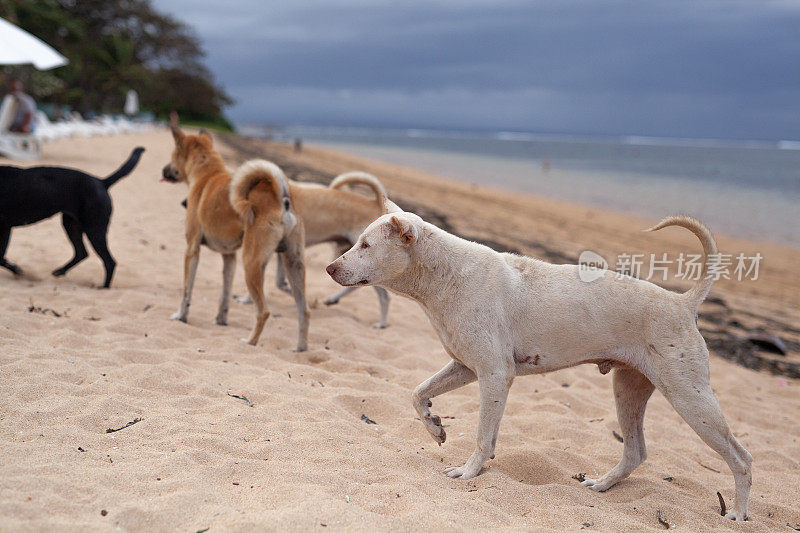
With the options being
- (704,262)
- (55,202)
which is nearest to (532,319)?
(704,262)

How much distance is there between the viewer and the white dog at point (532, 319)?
3.57 metres

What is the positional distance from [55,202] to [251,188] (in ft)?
8.54

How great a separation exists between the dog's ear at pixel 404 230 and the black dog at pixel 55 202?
475cm

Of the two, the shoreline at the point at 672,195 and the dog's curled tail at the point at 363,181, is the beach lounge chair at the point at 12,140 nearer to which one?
the dog's curled tail at the point at 363,181

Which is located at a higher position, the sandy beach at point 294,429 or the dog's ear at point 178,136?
the dog's ear at point 178,136

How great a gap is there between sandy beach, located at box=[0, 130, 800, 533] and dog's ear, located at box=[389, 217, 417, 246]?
133 centimetres

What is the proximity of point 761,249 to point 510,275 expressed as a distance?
16497mm

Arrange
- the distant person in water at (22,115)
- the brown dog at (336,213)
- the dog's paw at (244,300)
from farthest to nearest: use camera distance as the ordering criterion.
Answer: the distant person in water at (22,115), the dog's paw at (244,300), the brown dog at (336,213)

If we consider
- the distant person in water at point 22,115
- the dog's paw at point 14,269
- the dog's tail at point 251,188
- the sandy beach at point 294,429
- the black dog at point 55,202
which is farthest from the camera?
the distant person in water at point 22,115

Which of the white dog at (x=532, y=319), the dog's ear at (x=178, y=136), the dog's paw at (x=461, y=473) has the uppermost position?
the dog's ear at (x=178, y=136)

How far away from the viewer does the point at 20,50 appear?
12977 mm

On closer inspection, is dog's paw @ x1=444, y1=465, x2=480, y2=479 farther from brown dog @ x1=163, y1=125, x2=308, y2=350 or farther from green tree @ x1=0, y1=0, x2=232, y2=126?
green tree @ x1=0, y1=0, x2=232, y2=126

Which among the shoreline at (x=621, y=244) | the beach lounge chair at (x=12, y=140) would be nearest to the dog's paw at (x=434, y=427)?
the shoreline at (x=621, y=244)

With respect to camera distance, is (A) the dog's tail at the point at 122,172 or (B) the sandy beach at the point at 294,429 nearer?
(B) the sandy beach at the point at 294,429
